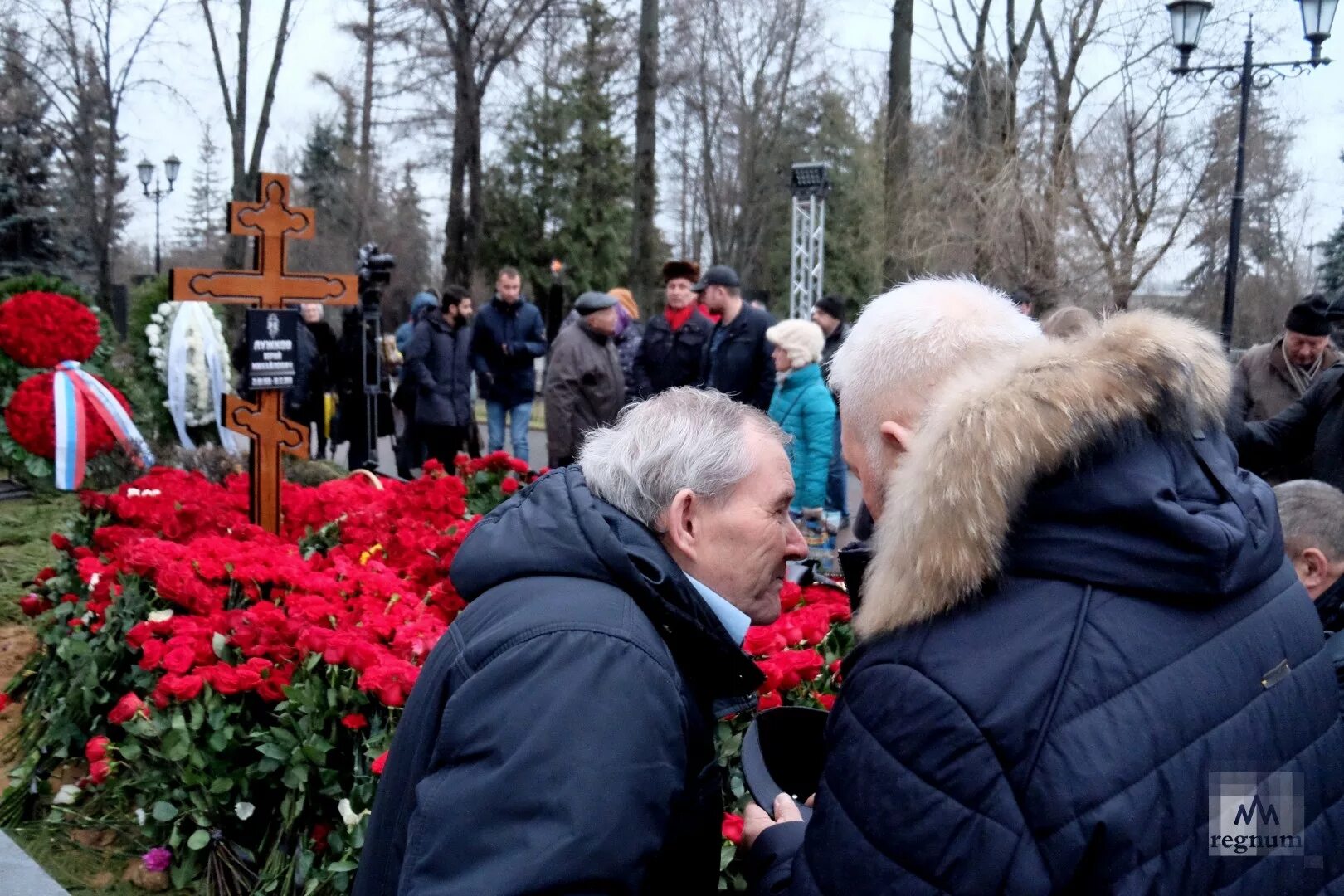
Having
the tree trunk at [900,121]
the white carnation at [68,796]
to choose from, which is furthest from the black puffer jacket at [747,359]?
the tree trunk at [900,121]

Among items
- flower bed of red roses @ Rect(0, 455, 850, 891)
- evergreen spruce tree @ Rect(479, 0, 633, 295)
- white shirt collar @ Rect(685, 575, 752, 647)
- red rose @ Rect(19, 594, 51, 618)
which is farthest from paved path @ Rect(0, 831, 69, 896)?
evergreen spruce tree @ Rect(479, 0, 633, 295)

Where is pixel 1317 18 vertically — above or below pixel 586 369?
above

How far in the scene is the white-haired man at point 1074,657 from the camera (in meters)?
1.26

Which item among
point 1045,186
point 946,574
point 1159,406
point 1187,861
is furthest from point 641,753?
point 1045,186

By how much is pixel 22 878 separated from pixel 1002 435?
2248 millimetres

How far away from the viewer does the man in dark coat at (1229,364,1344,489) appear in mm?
4703

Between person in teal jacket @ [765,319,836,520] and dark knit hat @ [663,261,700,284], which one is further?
dark knit hat @ [663,261,700,284]

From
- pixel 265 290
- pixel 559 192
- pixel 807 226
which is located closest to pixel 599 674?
pixel 265 290

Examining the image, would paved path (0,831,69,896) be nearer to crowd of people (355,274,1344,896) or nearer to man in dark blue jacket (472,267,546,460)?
crowd of people (355,274,1344,896)

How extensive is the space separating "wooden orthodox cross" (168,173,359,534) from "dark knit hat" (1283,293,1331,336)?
4643mm

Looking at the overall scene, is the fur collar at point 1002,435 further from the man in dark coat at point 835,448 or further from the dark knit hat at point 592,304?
the dark knit hat at point 592,304

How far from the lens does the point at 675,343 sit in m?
8.77

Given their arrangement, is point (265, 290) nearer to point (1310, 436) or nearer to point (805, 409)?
point (805, 409)

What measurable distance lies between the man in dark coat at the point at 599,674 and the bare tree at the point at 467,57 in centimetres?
1979
